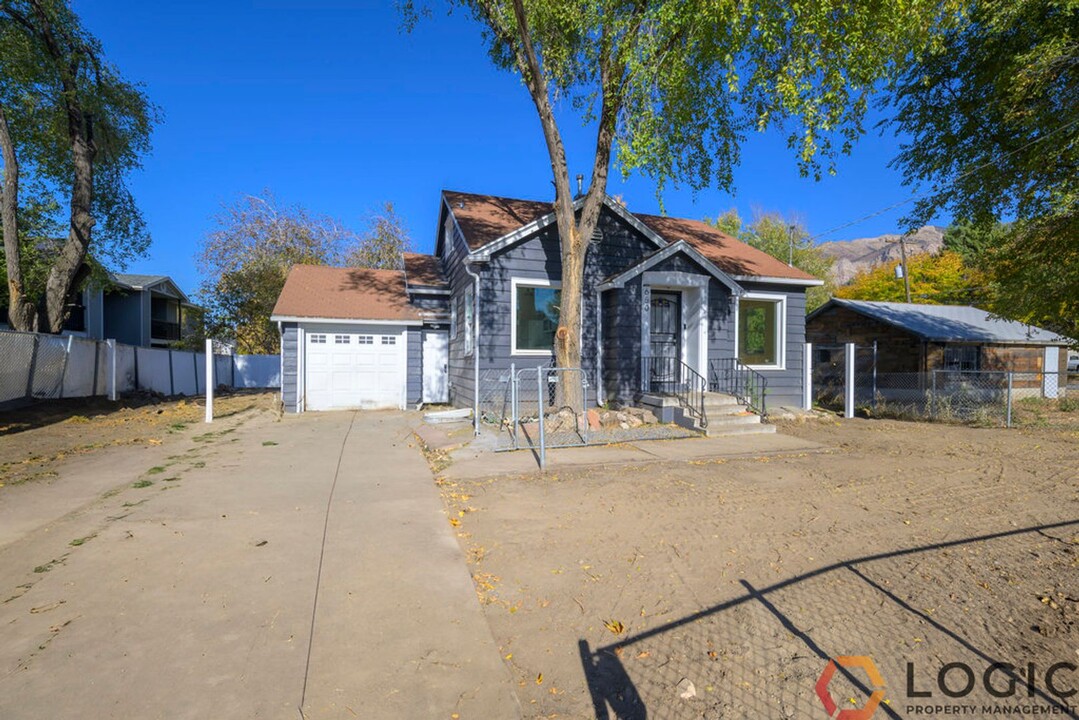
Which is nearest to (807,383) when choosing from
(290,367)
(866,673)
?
(866,673)

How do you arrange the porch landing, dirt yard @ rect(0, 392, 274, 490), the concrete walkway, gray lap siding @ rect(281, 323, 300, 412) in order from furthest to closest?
gray lap siding @ rect(281, 323, 300, 412), the porch landing, dirt yard @ rect(0, 392, 274, 490), the concrete walkway

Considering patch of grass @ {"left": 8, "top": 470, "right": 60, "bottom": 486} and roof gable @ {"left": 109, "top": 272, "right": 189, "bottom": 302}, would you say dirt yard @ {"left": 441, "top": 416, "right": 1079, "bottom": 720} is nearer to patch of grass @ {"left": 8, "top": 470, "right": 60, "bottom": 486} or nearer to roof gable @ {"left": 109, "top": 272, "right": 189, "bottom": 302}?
patch of grass @ {"left": 8, "top": 470, "right": 60, "bottom": 486}

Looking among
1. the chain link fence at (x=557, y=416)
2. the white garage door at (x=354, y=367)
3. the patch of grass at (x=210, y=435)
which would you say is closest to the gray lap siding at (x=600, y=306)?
the chain link fence at (x=557, y=416)

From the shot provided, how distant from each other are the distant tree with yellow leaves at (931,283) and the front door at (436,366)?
29.7 m

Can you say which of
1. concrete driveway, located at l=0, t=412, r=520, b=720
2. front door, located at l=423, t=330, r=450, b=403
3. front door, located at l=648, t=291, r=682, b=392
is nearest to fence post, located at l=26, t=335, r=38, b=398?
concrete driveway, located at l=0, t=412, r=520, b=720

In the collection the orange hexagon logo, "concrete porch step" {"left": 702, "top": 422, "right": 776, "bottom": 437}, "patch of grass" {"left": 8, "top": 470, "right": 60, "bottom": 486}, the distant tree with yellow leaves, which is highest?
the distant tree with yellow leaves

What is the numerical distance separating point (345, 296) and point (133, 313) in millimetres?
23888

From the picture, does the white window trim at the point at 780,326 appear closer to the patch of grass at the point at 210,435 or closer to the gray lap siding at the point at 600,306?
the gray lap siding at the point at 600,306

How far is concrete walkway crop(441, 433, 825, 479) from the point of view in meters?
7.00

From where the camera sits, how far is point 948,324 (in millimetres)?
20484

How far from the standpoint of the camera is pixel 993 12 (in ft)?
32.6

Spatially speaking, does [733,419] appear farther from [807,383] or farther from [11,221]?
[11,221]

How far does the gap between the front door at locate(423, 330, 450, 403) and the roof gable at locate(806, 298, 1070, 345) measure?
16.9 meters

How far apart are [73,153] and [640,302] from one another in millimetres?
15347
